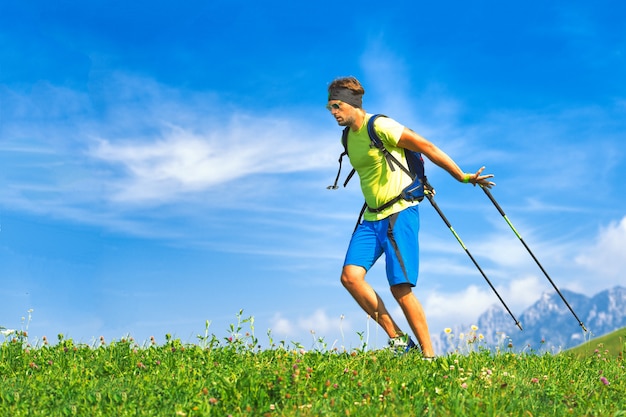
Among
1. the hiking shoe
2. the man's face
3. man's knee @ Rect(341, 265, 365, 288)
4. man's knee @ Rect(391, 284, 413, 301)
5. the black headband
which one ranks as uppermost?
the black headband

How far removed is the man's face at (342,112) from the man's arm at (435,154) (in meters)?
0.83

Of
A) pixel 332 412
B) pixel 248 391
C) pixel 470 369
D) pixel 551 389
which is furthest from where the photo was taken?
pixel 470 369

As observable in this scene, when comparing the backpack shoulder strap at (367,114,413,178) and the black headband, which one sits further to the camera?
the black headband

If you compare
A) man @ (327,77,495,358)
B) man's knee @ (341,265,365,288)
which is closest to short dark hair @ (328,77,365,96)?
man @ (327,77,495,358)

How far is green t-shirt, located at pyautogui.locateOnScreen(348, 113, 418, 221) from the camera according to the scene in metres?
9.70

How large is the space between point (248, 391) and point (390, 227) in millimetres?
4076

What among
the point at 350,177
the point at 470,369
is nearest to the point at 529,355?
the point at 470,369

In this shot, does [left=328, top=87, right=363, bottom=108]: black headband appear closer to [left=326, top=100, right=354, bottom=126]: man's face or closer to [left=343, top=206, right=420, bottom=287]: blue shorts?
[left=326, top=100, right=354, bottom=126]: man's face

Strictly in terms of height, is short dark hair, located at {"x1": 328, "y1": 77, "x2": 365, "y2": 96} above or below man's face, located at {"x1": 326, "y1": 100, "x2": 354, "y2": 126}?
above

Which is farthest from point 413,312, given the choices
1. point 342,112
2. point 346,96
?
point 346,96

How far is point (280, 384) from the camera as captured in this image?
627 centimetres

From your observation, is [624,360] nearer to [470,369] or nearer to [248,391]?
[470,369]

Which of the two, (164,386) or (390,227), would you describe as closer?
(164,386)

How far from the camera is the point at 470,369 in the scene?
7.56 m
